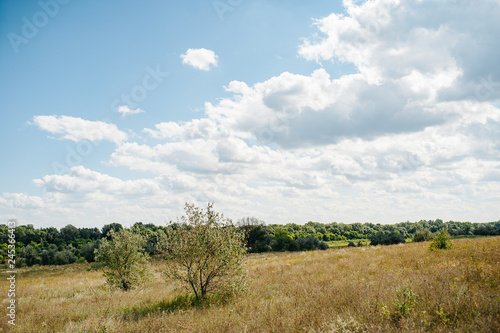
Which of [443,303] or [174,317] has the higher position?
[443,303]

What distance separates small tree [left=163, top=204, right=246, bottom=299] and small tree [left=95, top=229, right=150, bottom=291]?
9.11 m

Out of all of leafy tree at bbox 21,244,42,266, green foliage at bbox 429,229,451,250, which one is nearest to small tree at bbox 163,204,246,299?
green foliage at bbox 429,229,451,250

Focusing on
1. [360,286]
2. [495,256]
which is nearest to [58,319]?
[360,286]

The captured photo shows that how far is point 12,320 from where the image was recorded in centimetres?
1077

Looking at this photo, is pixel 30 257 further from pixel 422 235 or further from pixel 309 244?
pixel 422 235

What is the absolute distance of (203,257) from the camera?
1173 centimetres

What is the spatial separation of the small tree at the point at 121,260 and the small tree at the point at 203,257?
9.11 meters

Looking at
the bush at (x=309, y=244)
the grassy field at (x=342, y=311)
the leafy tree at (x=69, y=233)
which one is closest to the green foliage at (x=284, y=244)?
the bush at (x=309, y=244)

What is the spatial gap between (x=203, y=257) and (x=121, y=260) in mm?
10947

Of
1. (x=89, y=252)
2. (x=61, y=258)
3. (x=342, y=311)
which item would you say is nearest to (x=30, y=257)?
(x=61, y=258)

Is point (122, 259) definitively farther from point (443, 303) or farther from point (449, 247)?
point (449, 247)

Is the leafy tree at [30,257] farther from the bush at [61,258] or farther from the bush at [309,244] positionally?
the bush at [309,244]

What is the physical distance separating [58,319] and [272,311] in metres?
8.97

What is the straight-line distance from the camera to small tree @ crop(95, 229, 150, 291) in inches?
744
